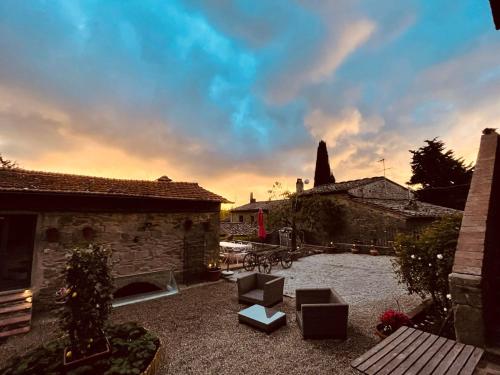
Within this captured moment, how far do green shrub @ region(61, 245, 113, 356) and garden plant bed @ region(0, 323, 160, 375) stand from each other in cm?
39

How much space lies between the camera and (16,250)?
34.0 feet

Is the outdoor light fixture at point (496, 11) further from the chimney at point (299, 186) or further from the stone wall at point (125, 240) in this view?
the chimney at point (299, 186)

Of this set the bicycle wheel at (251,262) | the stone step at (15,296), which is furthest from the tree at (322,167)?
the stone step at (15,296)

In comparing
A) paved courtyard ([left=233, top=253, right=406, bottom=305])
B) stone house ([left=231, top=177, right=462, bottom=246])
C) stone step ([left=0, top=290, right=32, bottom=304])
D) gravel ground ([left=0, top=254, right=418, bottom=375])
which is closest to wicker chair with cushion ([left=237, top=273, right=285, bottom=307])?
gravel ground ([left=0, top=254, right=418, bottom=375])

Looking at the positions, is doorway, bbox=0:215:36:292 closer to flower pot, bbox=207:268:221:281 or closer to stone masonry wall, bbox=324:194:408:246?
flower pot, bbox=207:268:221:281

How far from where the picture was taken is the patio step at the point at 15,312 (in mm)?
5914

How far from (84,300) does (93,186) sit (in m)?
5.92

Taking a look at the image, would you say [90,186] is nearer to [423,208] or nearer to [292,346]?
[292,346]

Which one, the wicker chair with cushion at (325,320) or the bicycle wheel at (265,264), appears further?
the bicycle wheel at (265,264)

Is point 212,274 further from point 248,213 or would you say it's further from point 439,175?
point 439,175

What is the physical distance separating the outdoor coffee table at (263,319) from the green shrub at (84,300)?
332 cm

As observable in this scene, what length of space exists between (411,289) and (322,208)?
49.0ft

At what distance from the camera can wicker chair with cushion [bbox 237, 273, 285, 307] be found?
7.25 meters

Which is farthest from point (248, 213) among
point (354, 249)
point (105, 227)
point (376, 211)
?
point (105, 227)
